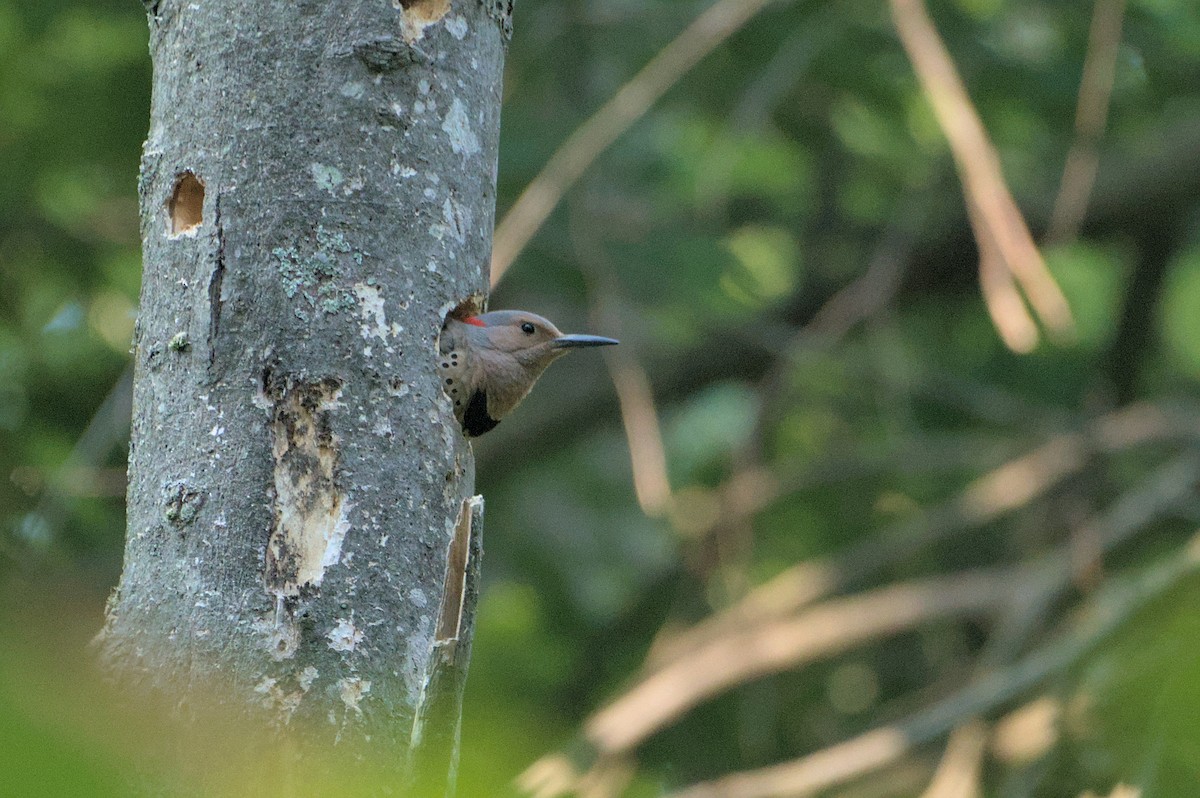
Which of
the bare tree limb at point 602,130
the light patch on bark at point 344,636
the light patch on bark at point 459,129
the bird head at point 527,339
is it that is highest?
the bare tree limb at point 602,130

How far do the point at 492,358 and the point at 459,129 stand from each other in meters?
0.68

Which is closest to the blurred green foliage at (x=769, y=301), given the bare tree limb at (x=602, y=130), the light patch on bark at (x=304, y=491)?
the bare tree limb at (x=602, y=130)

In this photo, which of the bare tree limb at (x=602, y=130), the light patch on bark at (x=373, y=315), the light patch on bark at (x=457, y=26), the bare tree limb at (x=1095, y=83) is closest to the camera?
the light patch on bark at (x=373, y=315)

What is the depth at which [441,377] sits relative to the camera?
8.02ft

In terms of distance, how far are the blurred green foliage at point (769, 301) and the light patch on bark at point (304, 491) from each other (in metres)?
3.05

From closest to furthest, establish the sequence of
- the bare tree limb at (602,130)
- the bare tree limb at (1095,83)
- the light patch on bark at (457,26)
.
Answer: the light patch on bark at (457,26)
the bare tree limb at (602,130)
the bare tree limb at (1095,83)

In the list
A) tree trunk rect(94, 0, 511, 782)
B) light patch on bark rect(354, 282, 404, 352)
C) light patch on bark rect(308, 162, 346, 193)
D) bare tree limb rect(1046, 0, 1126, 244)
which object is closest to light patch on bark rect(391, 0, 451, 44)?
tree trunk rect(94, 0, 511, 782)

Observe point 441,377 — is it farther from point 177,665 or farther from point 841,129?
point 841,129

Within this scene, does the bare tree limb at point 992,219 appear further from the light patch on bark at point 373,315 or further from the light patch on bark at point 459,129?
the light patch on bark at point 373,315

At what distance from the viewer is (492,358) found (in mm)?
3010

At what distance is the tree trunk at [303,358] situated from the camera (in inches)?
82.1

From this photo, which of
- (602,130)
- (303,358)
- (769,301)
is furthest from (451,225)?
(769,301)

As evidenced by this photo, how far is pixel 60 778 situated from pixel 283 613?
1535 millimetres

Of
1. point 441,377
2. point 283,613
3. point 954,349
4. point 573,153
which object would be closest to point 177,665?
point 283,613
